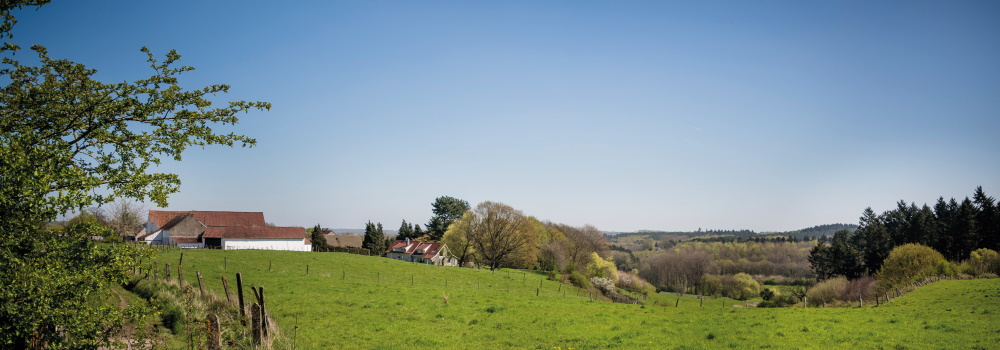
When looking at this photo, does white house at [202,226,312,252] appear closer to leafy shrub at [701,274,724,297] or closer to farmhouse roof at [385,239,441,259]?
farmhouse roof at [385,239,441,259]

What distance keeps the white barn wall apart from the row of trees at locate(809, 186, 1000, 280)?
95253 millimetres

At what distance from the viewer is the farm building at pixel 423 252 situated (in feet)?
259

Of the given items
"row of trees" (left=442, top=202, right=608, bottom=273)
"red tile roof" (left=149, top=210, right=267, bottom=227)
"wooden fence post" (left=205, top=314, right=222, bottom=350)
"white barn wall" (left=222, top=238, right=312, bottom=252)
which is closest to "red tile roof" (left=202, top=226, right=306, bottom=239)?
"white barn wall" (left=222, top=238, right=312, bottom=252)

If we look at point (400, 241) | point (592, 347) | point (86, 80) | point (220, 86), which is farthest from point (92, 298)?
point (400, 241)

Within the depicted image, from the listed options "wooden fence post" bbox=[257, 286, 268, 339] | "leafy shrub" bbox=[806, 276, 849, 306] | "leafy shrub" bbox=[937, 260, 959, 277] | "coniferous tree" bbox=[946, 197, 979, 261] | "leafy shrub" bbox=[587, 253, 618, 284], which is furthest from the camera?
"leafy shrub" bbox=[587, 253, 618, 284]

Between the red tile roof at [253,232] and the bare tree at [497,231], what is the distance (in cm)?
2926

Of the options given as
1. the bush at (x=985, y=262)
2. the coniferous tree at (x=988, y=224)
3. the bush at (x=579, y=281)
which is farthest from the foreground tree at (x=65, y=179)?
the coniferous tree at (x=988, y=224)

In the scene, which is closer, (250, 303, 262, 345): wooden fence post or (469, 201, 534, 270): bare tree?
(250, 303, 262, 345): wooden fence post

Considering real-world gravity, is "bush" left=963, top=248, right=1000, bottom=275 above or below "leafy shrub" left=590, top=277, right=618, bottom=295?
above

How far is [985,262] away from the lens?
51.9 m

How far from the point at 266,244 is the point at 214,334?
219 ft

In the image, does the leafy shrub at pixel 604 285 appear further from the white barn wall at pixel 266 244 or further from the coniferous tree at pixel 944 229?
the coniferous tree at pixel 944 229

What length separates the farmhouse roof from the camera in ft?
262

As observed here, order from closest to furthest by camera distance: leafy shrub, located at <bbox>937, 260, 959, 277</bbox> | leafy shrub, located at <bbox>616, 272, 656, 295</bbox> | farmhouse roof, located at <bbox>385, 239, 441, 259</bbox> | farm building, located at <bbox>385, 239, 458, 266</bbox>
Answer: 1. leafy shrub, located at <bbox>937, 260, 959, 277</bbox>
2. leafy shrub, located at <bbox>616, 272, 656, 295</bbox>
3. farm building, located at <bbox>385, 239, 458, 266</bbox>
4. farmhouse roof, located at <bbox>385, 239, 441, 259</bbox>
